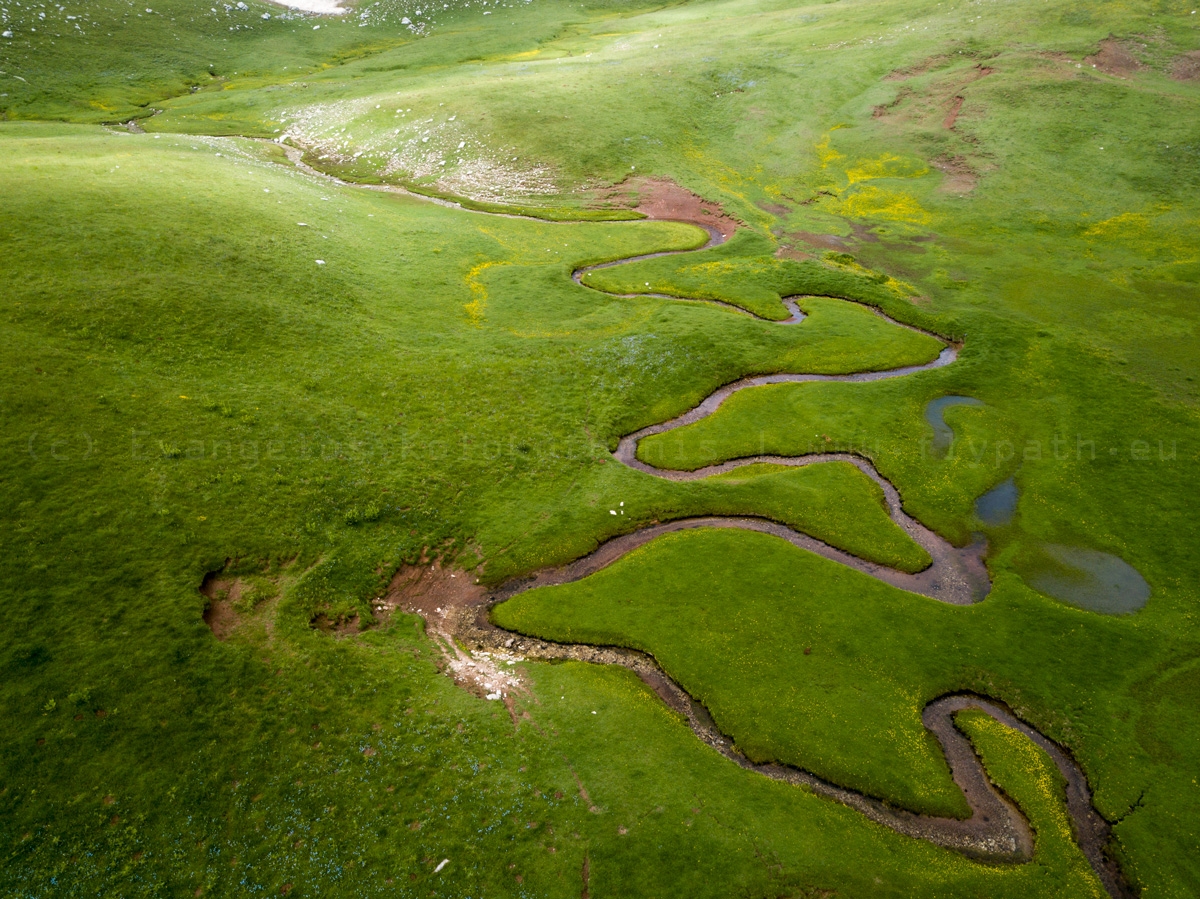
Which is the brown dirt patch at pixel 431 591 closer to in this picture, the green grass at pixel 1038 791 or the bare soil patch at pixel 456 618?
the bare soil patch at pixel 456 618

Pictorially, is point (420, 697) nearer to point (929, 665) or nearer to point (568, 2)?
point (929, 665)

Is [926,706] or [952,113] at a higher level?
[952,113]

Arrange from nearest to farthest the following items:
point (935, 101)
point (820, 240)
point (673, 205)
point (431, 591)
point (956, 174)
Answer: point (431, 591) < point (820, 240) < point (673, 205) < point (956, 174) < point (935, 101)

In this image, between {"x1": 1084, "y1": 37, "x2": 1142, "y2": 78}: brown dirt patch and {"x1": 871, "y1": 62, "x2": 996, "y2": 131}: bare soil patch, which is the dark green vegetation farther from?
{"x1": 871, "y1": 62, "x2": 996, "y2": 131}: bare soil patch

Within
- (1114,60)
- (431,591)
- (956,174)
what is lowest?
(431,591)

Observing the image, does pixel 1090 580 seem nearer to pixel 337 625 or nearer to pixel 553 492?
pixel 553 492

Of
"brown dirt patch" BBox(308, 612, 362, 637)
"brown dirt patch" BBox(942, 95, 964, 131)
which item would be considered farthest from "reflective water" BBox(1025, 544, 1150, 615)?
"brown dirt patch" BBox(942, 95, 964, 131)

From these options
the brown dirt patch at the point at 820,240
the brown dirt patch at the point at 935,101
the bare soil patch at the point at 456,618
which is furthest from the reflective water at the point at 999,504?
the brown dirt patch at the point at 935,101

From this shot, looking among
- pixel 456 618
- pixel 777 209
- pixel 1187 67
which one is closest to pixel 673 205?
pixel 777 209
